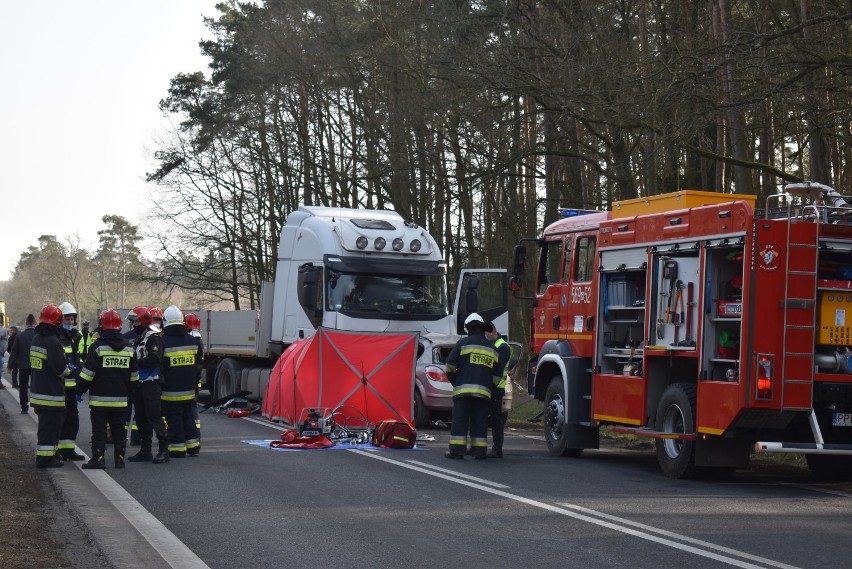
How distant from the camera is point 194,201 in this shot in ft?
162

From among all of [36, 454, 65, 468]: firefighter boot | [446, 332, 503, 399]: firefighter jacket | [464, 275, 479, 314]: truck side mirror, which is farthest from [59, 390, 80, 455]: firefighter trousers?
[464, 275, 479, 314]: truck side mirror

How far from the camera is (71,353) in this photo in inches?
657

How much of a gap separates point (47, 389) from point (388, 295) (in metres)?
8.77

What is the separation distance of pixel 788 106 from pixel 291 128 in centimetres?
2688

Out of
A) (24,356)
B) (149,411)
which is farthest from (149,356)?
(24,356)

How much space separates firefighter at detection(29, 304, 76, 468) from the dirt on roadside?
0.98ft

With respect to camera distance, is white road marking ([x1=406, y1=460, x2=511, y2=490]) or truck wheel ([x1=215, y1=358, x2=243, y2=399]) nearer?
white road marking ([x1=406, y1=460, x2=511, y2=490])

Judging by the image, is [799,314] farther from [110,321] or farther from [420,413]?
[420,413]

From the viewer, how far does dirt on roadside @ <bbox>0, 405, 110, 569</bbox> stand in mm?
7641

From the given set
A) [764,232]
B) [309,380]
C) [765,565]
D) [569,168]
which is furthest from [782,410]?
[569,168]

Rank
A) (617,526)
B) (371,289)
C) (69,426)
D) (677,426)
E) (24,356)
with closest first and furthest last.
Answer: (617,526) → (677,426) → (69,426) → (371,289) → (24,356)

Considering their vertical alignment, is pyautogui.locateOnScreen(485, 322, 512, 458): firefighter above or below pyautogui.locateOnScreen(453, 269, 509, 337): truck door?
below

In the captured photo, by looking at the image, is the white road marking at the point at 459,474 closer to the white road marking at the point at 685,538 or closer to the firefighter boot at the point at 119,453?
the white road marking at the point at 685,538

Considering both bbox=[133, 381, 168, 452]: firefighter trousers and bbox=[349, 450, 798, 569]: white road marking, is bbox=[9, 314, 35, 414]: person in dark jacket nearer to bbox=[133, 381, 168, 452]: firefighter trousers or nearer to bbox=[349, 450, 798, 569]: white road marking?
bbox=[133, 381, 168, 452]: firefighter trousers
